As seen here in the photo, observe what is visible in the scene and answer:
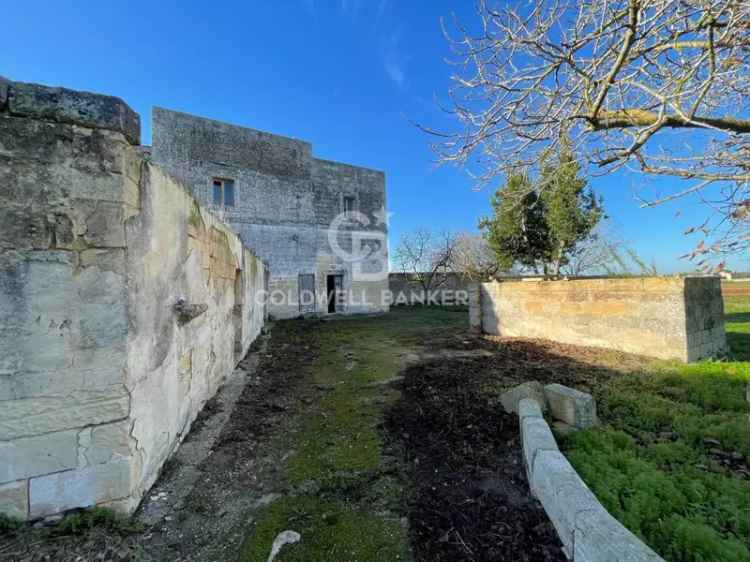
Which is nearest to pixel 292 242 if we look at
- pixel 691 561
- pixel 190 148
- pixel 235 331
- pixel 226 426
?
pixel 190 148

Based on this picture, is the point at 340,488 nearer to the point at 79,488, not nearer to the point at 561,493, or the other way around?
the point at 561,493

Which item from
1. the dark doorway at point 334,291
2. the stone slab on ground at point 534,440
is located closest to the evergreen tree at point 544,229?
the dark doorway at point 334,291

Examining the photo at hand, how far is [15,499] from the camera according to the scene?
1.73m

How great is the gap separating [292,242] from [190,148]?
194 inches

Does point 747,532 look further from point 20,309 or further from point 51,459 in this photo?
point 20,309

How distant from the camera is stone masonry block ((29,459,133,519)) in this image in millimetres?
1761

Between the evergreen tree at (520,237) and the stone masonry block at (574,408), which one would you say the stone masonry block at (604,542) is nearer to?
the stone masonry block at (574,408)

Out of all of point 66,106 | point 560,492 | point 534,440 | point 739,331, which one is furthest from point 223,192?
point 739,331

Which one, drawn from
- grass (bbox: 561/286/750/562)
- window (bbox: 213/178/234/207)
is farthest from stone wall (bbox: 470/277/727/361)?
window (bbox: 213/178/234/207)

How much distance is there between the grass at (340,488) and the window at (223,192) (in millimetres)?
10503

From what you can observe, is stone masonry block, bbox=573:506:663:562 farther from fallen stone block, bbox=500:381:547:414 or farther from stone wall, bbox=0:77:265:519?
stone wall, bbox=0:77:265:519

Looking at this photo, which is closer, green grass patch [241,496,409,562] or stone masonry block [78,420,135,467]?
green grass patch [241,496,409,562]

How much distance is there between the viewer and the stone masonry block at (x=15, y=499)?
1.71 metres

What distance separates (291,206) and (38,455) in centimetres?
1324
